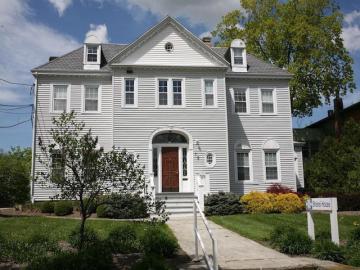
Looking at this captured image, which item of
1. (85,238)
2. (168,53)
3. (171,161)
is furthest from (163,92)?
(85,238)

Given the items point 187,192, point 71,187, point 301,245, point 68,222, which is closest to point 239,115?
point 187,192

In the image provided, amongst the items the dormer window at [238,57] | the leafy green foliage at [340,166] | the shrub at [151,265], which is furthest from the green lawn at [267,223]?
the dormer window at [238,57]

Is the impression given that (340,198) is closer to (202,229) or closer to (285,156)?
(285,156)

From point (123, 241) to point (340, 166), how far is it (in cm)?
1518

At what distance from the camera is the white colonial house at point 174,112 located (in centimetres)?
2088

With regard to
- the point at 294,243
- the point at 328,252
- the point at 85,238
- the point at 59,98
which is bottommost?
the point at 328,252

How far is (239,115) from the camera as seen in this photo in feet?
76.2

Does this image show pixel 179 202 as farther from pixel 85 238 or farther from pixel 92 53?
pixel 92 53

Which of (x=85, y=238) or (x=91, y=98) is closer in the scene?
(x=85, y=238)

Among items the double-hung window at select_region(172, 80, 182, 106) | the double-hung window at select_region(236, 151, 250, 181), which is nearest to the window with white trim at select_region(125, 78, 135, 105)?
the double-hung window at select_region(172, 80, 182, 106)

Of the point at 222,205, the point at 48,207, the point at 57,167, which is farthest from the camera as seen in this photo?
the point at 48,207

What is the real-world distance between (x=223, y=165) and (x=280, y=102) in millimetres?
5651

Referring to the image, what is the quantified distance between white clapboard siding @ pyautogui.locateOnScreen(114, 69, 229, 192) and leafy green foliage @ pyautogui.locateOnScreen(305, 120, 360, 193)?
582 centimetres

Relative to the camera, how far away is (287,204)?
18.5m
